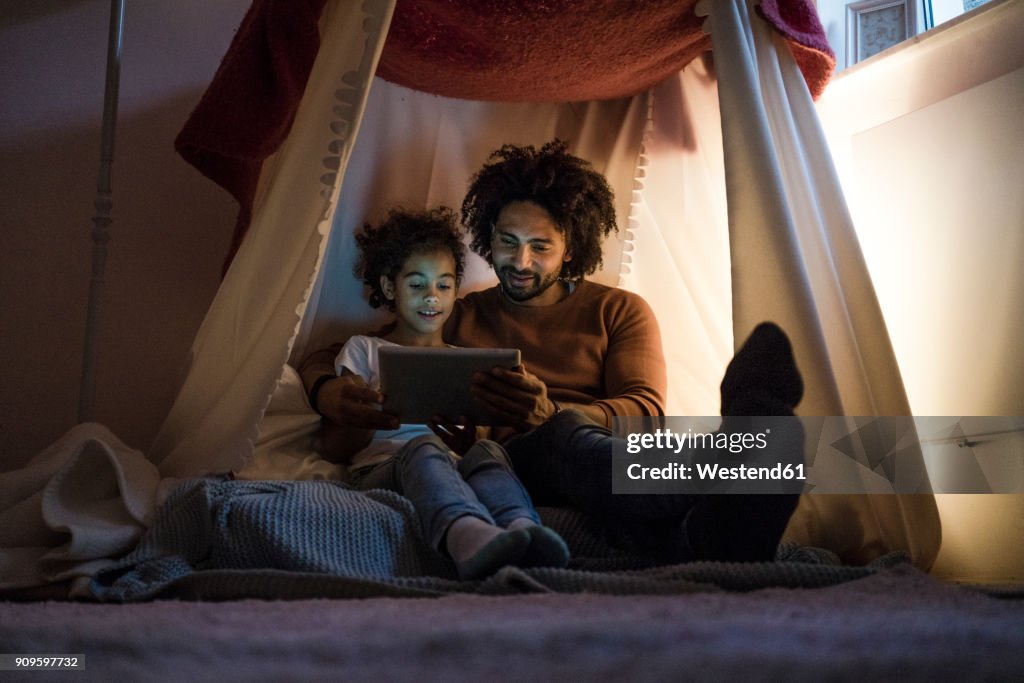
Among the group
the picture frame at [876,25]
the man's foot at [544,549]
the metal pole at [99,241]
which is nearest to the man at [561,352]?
the man's foot at [544,549]

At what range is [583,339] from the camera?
164 cm

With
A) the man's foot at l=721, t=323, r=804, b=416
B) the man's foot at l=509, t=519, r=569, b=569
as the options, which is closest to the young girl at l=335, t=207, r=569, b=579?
the man's foot at l=509, t=519, r=569, b=569

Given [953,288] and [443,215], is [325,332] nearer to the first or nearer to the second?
Answer: [443,215]

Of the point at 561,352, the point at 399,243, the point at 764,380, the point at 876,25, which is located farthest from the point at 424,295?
the point at 876,25

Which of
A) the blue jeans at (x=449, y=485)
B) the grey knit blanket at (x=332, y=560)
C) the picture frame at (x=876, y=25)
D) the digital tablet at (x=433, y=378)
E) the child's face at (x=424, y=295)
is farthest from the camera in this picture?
the picture frame at (x=876, y=25)

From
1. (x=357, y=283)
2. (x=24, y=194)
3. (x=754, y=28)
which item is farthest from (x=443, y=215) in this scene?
(x=24, y=194)

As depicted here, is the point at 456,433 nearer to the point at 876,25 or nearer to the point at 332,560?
the point at 332,560

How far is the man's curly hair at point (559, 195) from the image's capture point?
172 centimetres

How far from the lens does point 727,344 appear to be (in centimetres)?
171

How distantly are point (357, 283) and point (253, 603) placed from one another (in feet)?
3.71

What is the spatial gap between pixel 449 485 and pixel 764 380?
0.37 m

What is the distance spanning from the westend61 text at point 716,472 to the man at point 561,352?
37mm

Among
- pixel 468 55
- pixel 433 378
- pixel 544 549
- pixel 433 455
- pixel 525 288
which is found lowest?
pixel 544 549

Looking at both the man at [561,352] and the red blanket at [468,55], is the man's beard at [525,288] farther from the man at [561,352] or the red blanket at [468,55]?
the red blanket at [468,55]
